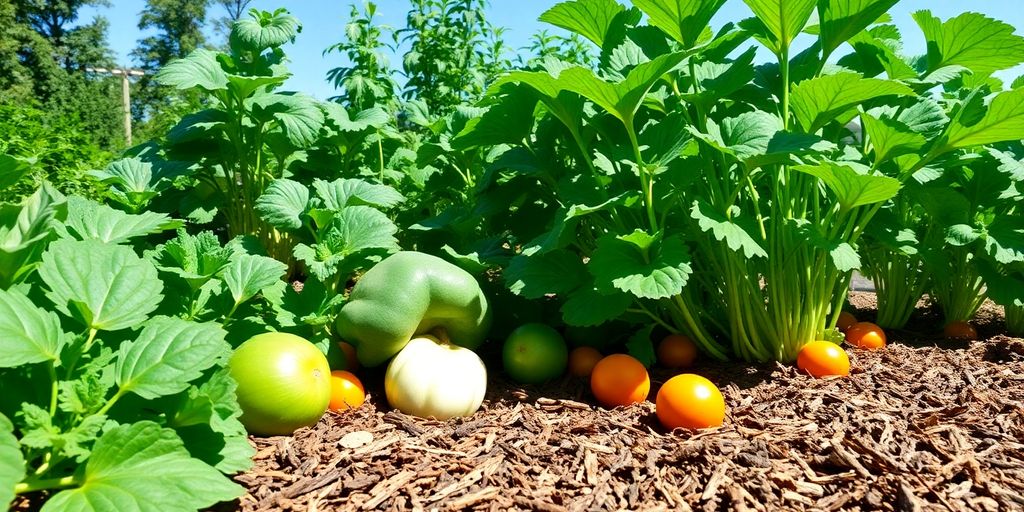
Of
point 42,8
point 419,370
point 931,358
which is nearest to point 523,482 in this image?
point 419,370

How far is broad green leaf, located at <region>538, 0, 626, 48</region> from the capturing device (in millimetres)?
2430

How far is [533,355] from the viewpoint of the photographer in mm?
2420

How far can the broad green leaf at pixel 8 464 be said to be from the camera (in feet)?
3.34

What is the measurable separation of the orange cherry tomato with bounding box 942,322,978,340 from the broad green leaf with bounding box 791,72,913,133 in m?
1.62

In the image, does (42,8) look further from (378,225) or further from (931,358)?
(931,358)

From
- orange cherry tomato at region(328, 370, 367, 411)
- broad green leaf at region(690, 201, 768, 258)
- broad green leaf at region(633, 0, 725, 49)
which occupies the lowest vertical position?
orange cherry tomato at region(328, 370, 367, 411)

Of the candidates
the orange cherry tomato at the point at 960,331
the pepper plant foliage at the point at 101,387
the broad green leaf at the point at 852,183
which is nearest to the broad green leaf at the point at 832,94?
the broad green leaf at the point at 852,183

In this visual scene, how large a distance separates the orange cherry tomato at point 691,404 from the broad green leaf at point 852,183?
79 cm

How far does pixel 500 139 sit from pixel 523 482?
157cm

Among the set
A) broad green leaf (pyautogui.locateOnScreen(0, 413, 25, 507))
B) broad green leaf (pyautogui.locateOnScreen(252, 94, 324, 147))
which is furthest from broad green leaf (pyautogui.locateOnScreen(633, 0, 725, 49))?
broad green leaf (pyautogui.locateOnScreen(0, 413, 25, 507))

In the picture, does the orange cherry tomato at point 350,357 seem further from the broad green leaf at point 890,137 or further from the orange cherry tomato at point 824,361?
the broad green leaf at point 890,137

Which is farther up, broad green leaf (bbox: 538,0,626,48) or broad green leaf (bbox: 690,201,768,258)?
broad green leaf (bbox: 538,0,626,48)

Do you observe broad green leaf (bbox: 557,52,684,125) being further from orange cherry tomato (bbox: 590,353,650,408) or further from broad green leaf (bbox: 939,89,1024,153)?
broad green leaf (bbox: 939,89,1024,153)

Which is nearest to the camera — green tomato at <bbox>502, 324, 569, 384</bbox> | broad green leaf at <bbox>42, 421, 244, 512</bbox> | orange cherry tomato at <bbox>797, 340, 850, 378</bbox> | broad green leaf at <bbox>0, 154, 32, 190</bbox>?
broad green leaf at <bbox>42, 421, 244, 512</bbox>
